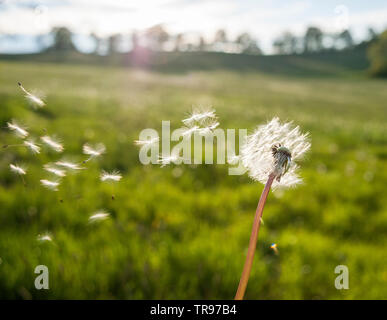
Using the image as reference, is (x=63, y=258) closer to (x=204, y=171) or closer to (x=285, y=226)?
(x=285, y=226)

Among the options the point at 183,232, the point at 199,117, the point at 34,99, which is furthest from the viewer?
the point at 183,232

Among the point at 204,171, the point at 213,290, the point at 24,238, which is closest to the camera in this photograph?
the point at 213,290

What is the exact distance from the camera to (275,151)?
669mm

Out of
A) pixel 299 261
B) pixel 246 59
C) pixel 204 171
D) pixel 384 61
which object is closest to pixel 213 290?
pixel 299 261

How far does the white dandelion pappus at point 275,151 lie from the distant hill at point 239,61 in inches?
2401

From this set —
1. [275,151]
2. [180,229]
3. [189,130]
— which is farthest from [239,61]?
[189,130]

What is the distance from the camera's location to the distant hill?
216 feet

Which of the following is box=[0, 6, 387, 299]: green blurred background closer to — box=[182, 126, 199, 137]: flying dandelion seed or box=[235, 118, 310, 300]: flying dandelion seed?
box=[235, 118, 310, 300]: flying dandelion seed

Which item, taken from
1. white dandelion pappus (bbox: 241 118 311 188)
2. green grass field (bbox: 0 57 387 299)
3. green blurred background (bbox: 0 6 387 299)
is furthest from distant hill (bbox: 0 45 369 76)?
white dandelion pappus (bbox: 241 118 311 188)

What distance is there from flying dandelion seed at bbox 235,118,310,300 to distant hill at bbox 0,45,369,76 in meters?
61.0

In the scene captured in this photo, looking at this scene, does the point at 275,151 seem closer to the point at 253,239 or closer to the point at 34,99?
the point at 253,239

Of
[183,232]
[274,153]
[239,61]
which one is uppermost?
[239,61]
